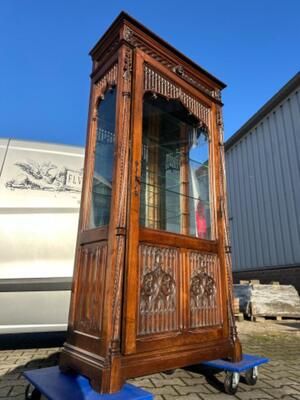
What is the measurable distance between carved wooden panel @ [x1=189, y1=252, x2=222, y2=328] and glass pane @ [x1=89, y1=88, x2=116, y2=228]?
31.3 inches

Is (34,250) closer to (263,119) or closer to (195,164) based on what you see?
(195,164)

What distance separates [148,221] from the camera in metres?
2.28

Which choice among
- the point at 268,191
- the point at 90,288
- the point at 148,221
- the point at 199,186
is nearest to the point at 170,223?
the point at 148,221

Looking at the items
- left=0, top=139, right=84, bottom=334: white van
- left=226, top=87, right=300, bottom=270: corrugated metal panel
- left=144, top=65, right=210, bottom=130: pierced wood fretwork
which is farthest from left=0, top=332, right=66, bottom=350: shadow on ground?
left=226, top=87, right=300, bottom=270: corrugated metal panel

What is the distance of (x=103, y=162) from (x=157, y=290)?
1.11 m

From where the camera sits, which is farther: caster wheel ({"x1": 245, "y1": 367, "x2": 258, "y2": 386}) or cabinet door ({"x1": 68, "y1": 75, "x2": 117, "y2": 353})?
caster wheel ({"x1": 245, "y1": 367, "x2": 258, "y2": 386})

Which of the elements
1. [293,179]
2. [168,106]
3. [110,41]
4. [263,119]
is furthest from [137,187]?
[263,119]

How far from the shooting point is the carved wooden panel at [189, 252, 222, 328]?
7.40 feet

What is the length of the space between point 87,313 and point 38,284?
106cm

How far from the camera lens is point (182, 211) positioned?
8.93 feet

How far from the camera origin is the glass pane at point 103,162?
2.20m

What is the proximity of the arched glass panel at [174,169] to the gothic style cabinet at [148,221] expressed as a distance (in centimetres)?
1

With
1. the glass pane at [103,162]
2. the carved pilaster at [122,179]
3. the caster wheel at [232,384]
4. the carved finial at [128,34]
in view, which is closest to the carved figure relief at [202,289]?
the caster wheel at [232,384]

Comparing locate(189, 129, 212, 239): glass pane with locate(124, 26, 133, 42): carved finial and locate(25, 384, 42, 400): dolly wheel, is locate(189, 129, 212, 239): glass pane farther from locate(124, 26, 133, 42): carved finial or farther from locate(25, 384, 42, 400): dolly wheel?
locate(25, 384, 42, 400): dolly wheel
